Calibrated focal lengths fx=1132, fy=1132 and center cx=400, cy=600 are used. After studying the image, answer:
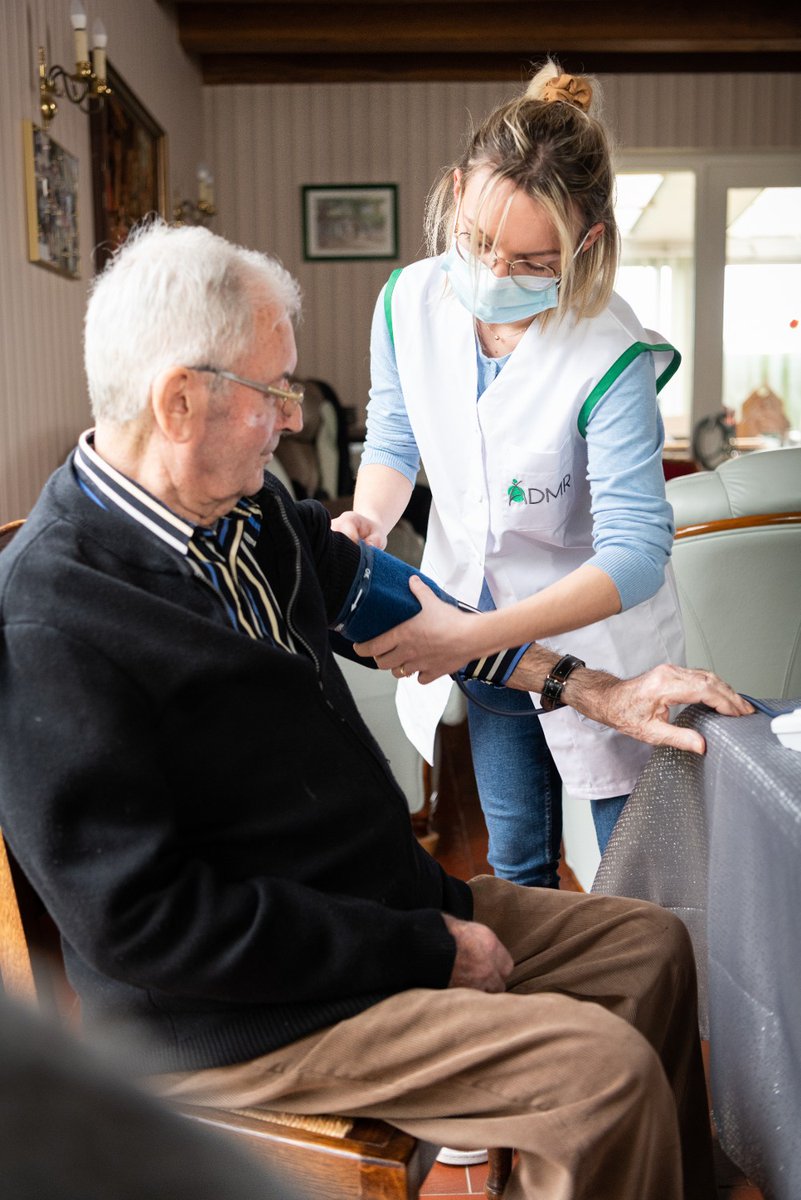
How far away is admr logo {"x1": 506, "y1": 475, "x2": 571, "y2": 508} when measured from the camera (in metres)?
1.53

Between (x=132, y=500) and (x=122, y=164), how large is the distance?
4.15 m

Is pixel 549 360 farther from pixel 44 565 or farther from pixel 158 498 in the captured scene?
pixel 44 565

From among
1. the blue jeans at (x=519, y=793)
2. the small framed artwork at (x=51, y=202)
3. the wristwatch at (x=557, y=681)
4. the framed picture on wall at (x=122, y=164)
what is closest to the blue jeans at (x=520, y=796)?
the blue jeans at (x=519, y=793)

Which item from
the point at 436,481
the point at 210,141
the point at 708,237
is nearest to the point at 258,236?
the point at 210,141

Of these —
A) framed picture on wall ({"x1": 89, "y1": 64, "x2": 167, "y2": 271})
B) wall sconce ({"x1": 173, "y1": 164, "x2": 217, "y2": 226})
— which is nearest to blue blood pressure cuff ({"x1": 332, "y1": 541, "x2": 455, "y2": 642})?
framed picture on wall ({"x1": 89, "y1": 64, "x2": 167, "y2": 271})

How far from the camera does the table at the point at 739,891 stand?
1054 mm

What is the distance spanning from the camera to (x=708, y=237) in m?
7.21

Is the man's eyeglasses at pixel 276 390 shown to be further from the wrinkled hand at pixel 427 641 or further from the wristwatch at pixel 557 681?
the wristwatch at pixel 557 681

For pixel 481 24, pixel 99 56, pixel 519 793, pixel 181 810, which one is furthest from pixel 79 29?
pixel 181 810

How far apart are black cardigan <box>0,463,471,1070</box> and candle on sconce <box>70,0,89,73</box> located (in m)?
3.13

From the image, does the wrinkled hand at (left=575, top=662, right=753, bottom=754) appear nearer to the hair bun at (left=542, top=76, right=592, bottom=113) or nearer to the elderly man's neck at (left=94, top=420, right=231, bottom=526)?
the elderly man's neck at (left=94, top=420, right=231, bottom=526)

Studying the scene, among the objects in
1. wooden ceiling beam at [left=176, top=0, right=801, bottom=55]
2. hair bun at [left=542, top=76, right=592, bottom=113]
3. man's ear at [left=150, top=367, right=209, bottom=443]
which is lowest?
man's ear at [left=150, top=367, right=209, bottom=443]

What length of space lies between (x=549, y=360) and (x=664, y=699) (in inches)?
18.8

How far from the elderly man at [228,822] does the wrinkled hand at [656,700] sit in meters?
0.28
